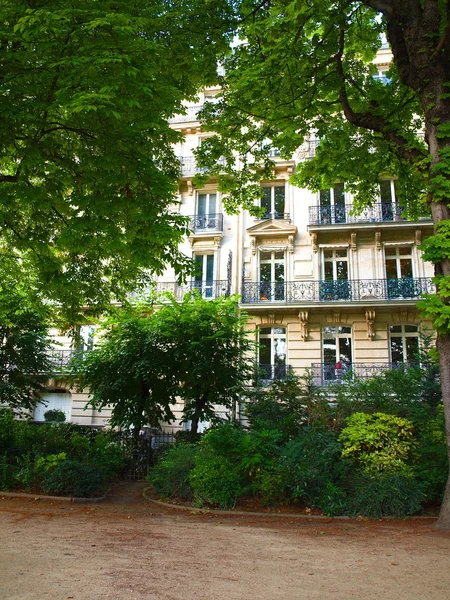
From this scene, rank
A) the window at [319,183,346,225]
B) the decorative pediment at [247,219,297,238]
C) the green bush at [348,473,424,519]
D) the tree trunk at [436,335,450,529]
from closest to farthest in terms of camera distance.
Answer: the tree trunk at [436,335,450,529] < the green bush at [348,473,424,519] < the window at [319,183,346,225] < the decorative pediment at [247,219,297,238]

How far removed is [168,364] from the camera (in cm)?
1484

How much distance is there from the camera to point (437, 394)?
11.7 meters

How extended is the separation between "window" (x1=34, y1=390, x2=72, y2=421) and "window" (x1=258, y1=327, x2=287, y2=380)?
9.36 meters

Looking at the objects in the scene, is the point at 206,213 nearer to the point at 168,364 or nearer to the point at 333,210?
the point at 333,210

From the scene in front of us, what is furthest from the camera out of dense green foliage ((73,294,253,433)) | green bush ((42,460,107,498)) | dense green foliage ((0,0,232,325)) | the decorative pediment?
the decorative pediment

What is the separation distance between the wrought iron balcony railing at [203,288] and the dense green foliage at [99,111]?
11.5 meters

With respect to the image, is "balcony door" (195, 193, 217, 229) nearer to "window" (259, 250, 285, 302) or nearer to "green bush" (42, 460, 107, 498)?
"window" (259, 250, 285, 302)

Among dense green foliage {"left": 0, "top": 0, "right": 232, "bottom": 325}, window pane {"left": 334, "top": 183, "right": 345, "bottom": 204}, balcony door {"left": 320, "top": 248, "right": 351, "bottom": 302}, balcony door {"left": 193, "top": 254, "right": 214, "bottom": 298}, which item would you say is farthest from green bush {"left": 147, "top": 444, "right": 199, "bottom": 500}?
window pane {"left": 334, "top": 183, "right": 345, "bottom": 204}

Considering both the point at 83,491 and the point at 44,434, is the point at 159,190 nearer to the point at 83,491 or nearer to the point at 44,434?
the point at 83,491

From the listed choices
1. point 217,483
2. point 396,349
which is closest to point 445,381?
point 217,483

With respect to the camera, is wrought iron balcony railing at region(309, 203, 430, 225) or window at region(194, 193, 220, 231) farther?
window at region(194, 193, 220, 231)

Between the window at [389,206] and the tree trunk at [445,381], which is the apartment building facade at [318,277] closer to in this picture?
the window at [389,206]

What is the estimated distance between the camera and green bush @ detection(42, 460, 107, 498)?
1033 cm

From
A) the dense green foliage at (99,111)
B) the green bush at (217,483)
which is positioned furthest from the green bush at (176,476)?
the dense green foliage at (99,111)
